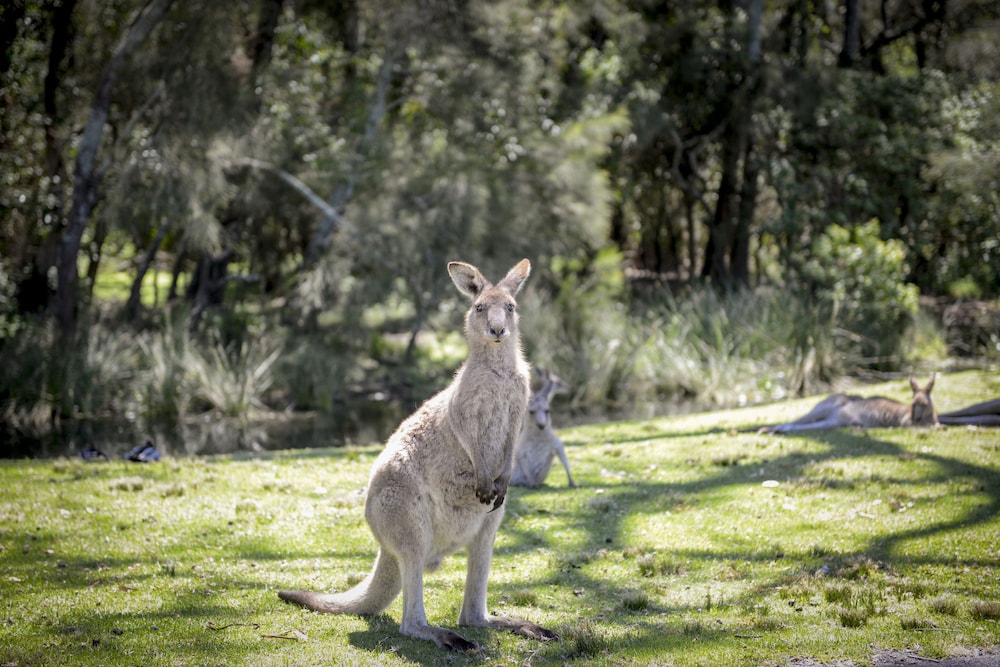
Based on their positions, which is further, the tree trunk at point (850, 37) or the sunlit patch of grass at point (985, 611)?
the tree trunk at point (850, 37)

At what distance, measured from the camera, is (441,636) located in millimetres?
4867

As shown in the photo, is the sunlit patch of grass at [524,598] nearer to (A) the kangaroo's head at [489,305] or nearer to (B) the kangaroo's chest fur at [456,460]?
(B) the kangaroo's chest fur at [456,460]

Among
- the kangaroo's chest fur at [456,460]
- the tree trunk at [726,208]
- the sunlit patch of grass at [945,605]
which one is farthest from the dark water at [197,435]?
the tree trunk at [726,208]

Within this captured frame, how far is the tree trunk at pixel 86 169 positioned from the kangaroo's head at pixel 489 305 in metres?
13.2

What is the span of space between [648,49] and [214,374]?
15.6m

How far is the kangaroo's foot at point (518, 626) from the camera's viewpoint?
505 cm

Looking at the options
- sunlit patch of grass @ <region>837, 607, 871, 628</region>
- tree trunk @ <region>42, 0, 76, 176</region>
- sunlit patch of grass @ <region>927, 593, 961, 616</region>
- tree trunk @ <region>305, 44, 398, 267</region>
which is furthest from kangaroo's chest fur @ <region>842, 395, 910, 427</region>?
tree trunk @ <region>42, 0, 76, 176</region>

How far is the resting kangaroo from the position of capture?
4.96 meters

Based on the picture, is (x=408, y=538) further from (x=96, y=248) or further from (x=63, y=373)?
(x=96, y=248)

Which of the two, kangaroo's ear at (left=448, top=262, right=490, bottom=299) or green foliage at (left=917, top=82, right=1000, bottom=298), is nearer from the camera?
kangaroo's ear at (left=448, top=262, right=490, bottom=299)

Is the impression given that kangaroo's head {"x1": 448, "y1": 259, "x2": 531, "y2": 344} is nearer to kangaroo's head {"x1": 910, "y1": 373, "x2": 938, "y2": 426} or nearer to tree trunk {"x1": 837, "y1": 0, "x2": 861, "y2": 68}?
kangaroo's head {"x1": 910, "y1": 373, "x2": 938, "y2": 426}

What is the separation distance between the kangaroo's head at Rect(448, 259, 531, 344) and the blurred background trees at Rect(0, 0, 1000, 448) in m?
10.4

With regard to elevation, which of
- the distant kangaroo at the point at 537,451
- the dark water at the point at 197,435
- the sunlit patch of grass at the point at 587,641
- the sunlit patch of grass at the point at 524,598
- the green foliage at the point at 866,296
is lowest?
the dark water at the point at 197,435

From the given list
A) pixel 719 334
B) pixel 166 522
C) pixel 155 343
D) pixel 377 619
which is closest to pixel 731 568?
pixel 377 619
